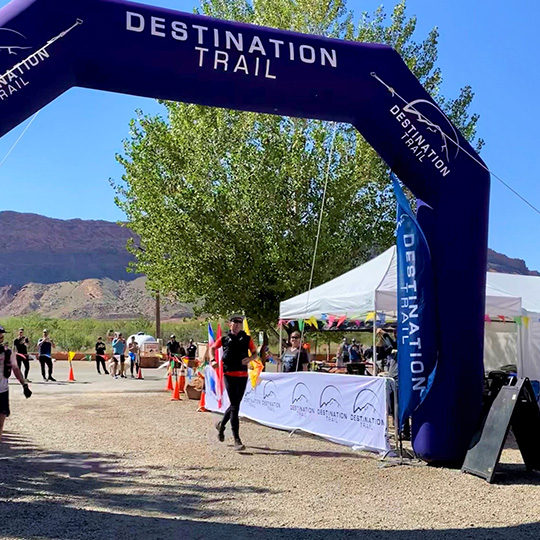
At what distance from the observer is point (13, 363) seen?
8.12 m

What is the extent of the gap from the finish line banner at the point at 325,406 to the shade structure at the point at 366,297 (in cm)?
135

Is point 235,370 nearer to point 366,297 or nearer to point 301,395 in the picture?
point 301,395

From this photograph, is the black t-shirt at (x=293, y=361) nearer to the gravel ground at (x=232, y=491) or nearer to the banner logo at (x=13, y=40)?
the gravel ground at (x=232, y=491)

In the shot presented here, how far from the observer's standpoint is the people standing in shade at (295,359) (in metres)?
11.6

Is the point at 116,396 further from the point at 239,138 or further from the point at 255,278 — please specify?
the point at 239,138

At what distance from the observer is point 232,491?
670cm

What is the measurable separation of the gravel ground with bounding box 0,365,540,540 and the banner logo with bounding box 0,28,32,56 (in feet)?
13.2

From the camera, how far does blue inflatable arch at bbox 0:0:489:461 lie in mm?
6473

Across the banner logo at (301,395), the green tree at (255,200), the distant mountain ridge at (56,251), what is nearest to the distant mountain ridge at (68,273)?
the distant mountain ridge at (56,251)

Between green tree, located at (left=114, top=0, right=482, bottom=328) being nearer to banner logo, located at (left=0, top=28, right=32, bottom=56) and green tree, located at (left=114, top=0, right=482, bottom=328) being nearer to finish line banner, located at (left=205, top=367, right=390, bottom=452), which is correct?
finish line banner, located at (left=205, top=367, right=390, bottom=452)

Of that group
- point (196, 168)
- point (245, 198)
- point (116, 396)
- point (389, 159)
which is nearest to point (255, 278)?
point (245, 198)

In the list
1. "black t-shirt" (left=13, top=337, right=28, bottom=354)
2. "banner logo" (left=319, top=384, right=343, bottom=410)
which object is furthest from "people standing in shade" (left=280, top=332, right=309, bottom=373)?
"black t-shirt" (left=13, top=337, right=28, bottom=354)

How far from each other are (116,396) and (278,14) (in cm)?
1389

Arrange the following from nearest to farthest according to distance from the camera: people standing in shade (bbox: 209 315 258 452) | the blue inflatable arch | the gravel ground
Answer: the gravel ground, the blue inflatable arch, people standing in shade (bbox: 209 315 258 452)
